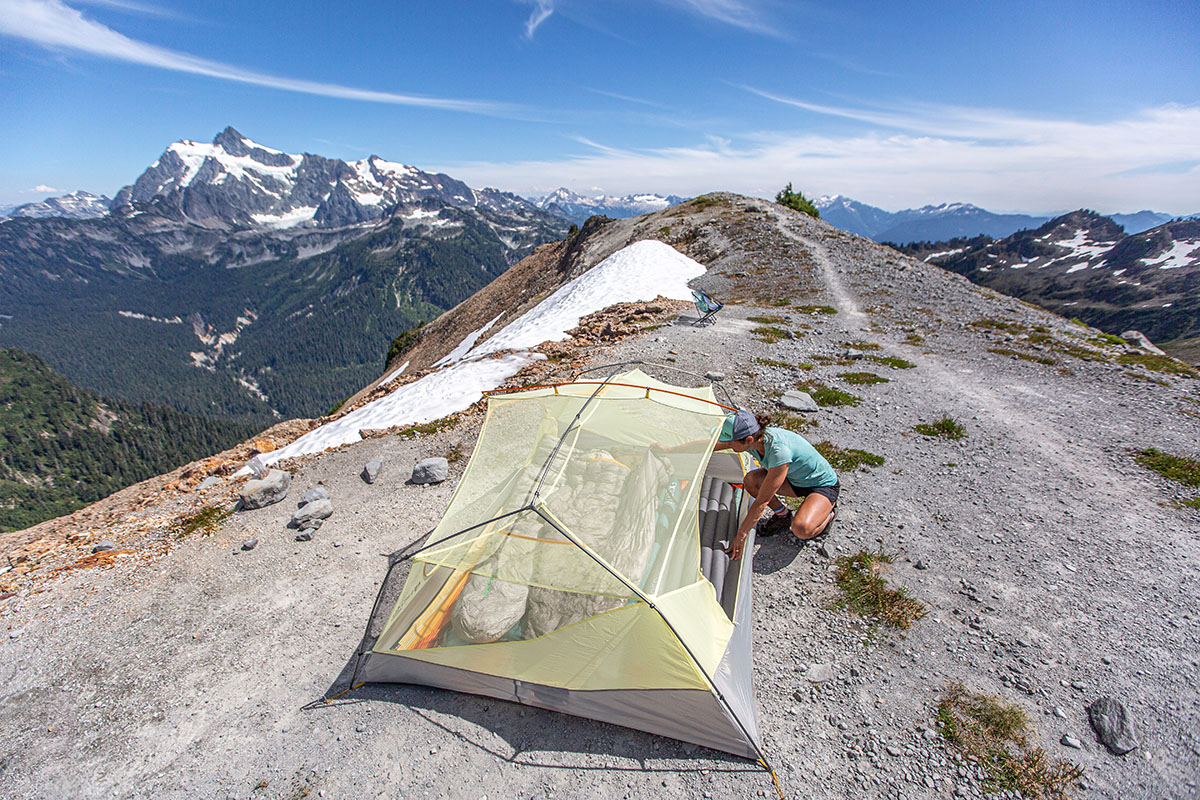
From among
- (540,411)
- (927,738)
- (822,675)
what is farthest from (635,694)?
(540,411)

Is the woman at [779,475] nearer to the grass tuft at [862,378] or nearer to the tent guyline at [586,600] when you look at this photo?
the tent guyline at [586,600]

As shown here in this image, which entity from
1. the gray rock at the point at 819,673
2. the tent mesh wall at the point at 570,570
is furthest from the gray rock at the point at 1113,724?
the tent mesh wall at the point at 570,570

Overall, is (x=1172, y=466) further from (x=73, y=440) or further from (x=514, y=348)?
(x=73, y=440)

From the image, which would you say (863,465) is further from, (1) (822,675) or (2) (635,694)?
(2) (635,694)

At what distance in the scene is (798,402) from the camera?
45.8 feet

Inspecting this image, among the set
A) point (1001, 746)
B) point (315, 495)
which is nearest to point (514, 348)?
point (315, 495)

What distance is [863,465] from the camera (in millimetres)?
11133

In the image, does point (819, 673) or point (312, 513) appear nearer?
point (819, 673)

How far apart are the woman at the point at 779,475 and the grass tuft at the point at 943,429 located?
589 cm

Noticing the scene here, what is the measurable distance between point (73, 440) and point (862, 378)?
822 feet

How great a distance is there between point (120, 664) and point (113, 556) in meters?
3.36

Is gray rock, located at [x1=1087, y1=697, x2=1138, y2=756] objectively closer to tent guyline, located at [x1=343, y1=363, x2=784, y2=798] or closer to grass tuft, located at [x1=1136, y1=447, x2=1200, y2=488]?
tent guyline, located at [x1=343, y1=363, x2=784, y2=798]

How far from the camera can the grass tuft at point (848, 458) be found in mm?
11086

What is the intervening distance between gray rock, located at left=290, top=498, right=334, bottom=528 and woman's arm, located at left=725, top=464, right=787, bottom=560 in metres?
9.15
